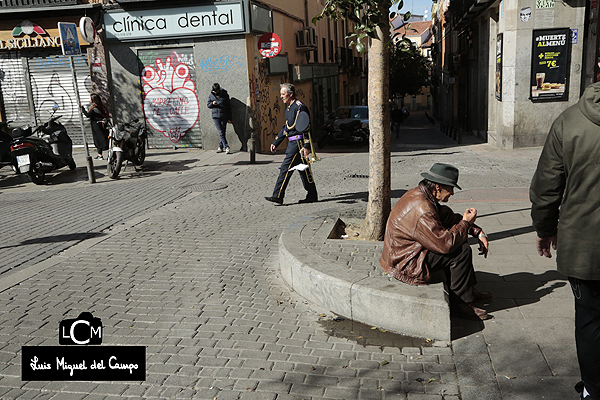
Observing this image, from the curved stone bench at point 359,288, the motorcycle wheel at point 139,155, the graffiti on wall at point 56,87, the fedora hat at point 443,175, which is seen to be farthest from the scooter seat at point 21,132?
the fedora hat at point 443,175

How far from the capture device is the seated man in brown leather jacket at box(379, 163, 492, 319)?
4.39m

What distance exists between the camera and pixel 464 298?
14.9ft

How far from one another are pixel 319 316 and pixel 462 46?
85.7 feet

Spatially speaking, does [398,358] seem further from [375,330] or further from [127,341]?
[127,341]

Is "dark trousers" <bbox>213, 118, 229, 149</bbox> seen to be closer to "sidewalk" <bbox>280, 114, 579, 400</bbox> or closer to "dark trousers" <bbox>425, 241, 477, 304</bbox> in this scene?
"sidewalk" <bbox>280, 114, 579, 400</bbox>

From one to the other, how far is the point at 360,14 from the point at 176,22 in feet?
41.0

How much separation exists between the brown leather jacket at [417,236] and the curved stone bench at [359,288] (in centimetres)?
12

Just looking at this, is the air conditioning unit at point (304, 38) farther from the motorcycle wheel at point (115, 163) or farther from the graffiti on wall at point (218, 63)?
the motorcycle wheel at point (115, 163)

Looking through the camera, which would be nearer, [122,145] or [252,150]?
[122,145]

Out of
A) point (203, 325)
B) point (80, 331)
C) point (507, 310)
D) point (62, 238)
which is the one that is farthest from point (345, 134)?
Result: point (80, 331)

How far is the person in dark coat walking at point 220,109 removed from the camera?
16.4 m

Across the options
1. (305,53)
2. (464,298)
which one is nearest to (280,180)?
(464,298)

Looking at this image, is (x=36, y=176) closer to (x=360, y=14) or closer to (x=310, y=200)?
(x=310, y=200)

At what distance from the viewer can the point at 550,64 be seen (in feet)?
49.0
